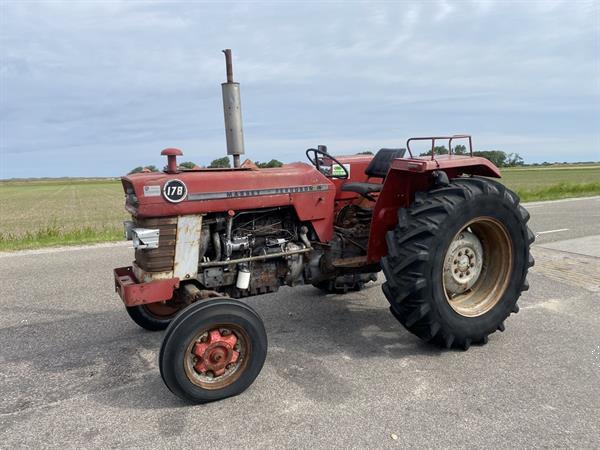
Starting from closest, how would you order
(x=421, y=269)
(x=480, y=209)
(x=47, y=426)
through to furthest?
(x=47, y=426) → (x=421, y=269) → (x=480, y=209)

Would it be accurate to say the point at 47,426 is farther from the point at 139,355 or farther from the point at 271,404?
the point at 271,404

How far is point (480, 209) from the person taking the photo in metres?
3.59

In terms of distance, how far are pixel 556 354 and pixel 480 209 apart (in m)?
1.21

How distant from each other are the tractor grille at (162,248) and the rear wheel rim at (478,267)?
6.75ft

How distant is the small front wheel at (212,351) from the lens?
2.79m

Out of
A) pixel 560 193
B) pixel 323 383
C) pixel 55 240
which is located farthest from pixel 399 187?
pixel 560 193

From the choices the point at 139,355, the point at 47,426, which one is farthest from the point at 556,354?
the point at 47,426

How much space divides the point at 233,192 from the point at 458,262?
1.88 m

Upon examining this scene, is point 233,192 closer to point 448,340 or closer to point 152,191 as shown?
point 152,191

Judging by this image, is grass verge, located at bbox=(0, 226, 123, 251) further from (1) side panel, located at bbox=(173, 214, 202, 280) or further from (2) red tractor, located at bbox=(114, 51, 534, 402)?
(1) side panel, located at bbox=(173, 214, 202, 280)

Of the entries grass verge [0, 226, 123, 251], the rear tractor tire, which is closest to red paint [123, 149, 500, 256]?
the rear tractor tire

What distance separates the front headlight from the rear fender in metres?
1.68

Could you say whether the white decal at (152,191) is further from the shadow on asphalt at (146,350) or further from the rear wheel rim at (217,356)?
the shadow on asphalt at (146,350)

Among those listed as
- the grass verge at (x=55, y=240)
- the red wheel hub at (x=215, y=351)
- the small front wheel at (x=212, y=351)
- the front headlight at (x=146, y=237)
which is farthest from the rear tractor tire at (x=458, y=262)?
the grass verge at (x=55, y=240)
